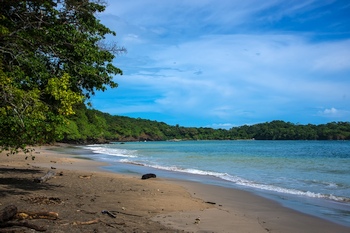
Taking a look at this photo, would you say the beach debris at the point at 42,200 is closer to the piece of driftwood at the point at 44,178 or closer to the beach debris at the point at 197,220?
the piece of driftwood at the point at 44,178

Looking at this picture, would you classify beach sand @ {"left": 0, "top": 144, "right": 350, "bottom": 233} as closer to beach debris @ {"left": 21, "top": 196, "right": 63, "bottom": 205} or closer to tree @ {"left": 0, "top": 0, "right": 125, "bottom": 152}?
beach debris @ {"left": 21, "top": 196, "right": 63, "bottom": 205}

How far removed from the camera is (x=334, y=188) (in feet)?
49.7

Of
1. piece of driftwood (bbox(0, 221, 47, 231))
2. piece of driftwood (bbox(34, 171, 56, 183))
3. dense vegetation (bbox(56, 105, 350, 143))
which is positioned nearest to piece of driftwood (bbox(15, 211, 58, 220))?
piece of driftwood (bbox(0, 221, 47, 231))

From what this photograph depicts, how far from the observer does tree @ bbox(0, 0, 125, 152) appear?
7.66 metres

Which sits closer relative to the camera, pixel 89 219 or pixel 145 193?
pixel 89 219

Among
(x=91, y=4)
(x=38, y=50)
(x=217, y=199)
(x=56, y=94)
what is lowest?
(x=217, y=199)

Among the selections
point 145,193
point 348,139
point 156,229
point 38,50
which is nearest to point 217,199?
point 145,193

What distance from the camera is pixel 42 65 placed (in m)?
8.86

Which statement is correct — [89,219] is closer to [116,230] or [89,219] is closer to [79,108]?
[116,230]

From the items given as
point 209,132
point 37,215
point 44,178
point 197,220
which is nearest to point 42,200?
point 37,215

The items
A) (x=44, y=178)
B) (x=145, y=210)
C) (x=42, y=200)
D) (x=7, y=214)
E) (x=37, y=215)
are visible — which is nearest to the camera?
(x=7, y=214)

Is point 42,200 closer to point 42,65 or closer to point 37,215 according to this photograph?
point 37,215

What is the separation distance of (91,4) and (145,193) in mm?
6331

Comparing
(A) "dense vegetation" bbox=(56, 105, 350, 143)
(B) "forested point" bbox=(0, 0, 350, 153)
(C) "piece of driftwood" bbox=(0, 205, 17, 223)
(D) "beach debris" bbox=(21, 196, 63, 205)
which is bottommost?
(D) "beach debris" bbox=(21, 196, 63, 205)
